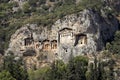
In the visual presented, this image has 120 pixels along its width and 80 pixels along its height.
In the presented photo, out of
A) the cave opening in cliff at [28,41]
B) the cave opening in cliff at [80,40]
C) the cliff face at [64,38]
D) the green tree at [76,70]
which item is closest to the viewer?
the green tree at [76,70]

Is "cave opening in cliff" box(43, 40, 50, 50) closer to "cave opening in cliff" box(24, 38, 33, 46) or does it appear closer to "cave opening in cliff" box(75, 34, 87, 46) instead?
"cave opening in cliff" box(24, 38, 33, 46)

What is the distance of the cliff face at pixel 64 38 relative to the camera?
94688 millimetres

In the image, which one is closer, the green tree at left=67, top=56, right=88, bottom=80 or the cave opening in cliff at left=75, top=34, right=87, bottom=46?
the green tree at left=67, top=56, right=88, bottom=80

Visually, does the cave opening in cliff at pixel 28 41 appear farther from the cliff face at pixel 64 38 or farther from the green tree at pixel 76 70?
the green tree at pixel 76 70

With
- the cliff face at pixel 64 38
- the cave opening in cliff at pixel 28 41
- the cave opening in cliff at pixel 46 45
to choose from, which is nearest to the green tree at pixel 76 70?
the cliff face at pixel 64 38

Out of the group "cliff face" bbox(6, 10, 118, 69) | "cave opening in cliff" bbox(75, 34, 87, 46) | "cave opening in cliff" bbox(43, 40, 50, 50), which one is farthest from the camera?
"cave opening in cliff" bbox(43, 40, 50, 50)

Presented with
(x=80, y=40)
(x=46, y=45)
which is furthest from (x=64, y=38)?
(x=46, y=45)

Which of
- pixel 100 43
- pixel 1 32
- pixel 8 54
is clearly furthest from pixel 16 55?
pixel 100 43

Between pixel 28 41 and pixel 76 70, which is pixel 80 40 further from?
pixel 76 70

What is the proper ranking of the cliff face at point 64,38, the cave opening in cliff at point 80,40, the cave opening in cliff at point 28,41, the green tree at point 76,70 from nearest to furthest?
the green tree at point 76,70 → the cliff face at point 64,38 → the cave opening in cliff at point 80,40 → the cave opening in cliff at point 28,41

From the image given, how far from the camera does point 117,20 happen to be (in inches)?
4139

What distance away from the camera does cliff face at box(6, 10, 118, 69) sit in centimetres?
9469

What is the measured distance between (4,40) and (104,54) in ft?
66.9

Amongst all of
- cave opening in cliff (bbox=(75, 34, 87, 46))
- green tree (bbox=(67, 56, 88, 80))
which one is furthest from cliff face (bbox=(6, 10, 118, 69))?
green tree (bbox=(67, 56, 88, 80))
